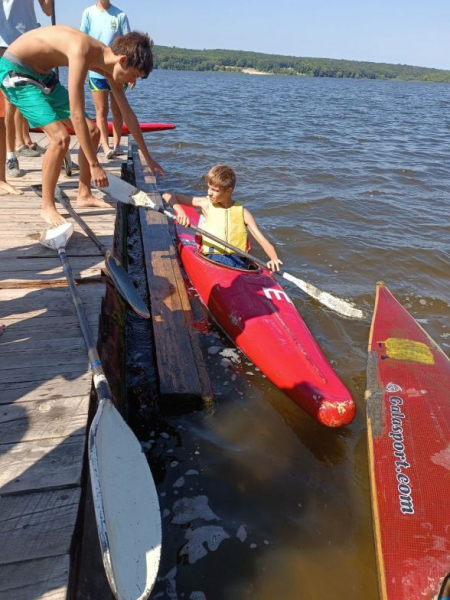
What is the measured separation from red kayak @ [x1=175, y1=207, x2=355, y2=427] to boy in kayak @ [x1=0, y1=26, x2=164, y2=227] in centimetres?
136

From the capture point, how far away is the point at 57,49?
3582 millimetres

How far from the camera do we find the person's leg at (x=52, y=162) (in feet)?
12.7

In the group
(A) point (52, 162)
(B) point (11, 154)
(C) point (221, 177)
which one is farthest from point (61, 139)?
(B) point (11, 154)

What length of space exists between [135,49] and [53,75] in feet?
3.02

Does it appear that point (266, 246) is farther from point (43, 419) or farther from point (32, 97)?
point (43, 419)

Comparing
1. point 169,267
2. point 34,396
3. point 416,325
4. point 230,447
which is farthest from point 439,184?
point 34,396

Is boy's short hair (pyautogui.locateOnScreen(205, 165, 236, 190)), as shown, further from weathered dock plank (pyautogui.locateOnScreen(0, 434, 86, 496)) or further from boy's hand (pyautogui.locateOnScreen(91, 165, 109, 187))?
weathered dock plank (pyautogui.locateOnScreen(0, 434, 86, 496))

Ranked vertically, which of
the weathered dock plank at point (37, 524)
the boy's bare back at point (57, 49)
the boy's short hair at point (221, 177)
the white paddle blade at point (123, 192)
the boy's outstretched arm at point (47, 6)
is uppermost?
the boy's outstretched arm at point (47, 6)

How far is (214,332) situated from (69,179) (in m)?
3.11

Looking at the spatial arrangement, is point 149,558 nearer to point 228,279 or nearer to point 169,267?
point 228,279

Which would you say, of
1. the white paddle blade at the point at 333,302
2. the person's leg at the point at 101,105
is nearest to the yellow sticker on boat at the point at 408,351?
the white paddle blade at the point at 333,302

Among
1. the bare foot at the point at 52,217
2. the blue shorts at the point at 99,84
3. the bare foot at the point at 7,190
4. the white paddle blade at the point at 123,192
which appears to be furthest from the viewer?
the blue shorts at the point at 99,84

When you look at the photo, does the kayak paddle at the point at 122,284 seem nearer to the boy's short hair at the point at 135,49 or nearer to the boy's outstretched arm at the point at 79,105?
the boy's outstretched arm at the point at 79,105

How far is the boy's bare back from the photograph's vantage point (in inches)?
137
